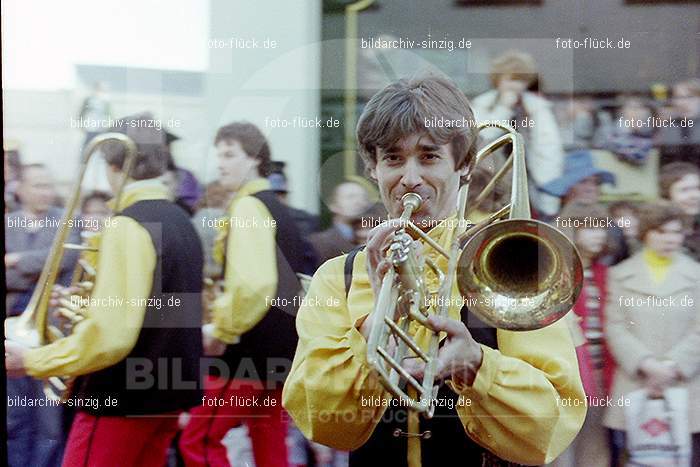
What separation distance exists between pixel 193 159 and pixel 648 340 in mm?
1496

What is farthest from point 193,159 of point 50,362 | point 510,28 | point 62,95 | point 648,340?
point 648,340

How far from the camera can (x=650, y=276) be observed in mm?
3377

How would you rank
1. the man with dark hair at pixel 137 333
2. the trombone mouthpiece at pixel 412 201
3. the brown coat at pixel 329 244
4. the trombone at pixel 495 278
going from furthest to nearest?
the man with dark hair at pixel 137 333 < the brown coat at pixel 329 244 < the trombone mouthpiece at pixel 412 201 < the trombone at pixel 495 278

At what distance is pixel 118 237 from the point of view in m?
3.49

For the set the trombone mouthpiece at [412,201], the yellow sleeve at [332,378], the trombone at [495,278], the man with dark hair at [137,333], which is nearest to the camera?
the trombone at [495,278]

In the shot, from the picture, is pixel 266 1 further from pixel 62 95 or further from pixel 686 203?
pixel 686 203

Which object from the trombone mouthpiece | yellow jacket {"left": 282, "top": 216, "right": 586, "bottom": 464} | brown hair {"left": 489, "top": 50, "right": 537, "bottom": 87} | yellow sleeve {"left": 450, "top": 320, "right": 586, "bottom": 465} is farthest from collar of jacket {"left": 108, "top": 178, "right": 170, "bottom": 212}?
yellow sleeve {"left": 450, "top": 320, "right": 586, "bottom": 465}

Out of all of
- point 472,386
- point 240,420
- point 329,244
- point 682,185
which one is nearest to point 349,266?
point 329,244

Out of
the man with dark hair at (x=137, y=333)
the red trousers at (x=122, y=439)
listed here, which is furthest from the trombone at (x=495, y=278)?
A: the red trousers at (x=122, y=439)

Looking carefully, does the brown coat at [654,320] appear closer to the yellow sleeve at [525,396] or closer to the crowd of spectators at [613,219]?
the crowd of spectators at [613,219]

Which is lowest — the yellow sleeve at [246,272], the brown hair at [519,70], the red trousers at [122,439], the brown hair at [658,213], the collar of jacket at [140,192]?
the red trousers at [122,439]

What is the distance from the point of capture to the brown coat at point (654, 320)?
11.0 feet

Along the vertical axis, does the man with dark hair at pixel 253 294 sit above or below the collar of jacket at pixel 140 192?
below

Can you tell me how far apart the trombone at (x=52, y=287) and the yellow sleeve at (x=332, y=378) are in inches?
30.7
